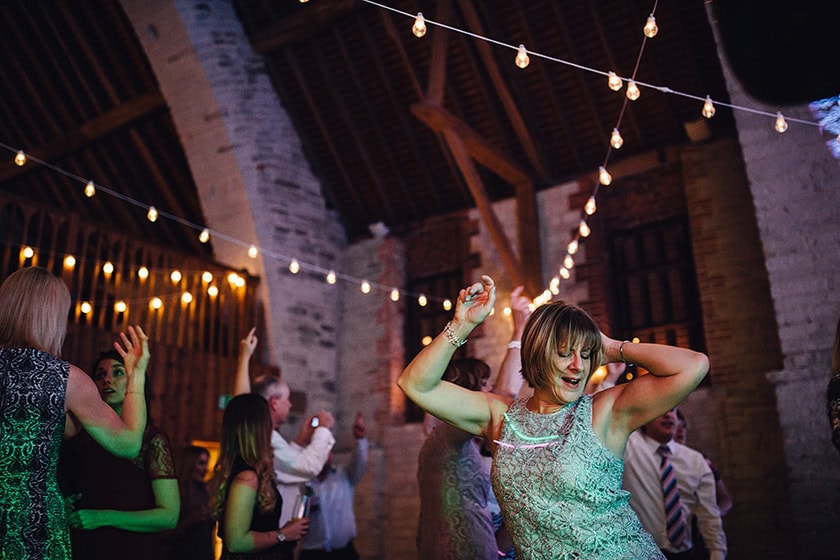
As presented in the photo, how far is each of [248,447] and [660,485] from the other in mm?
2008

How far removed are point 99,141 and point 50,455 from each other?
7.28 metres

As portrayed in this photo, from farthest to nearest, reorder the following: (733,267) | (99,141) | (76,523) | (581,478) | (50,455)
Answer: (99,141), (733,267), (76,523), (50,455), (581,478)

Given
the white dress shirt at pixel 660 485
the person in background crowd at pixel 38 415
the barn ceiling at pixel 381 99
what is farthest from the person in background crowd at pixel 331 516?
the barn ceiling at pixel 381 99

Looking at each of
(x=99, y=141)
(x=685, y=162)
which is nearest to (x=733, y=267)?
(x=685, y=162)

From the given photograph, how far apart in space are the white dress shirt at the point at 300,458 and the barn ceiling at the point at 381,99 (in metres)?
3.01

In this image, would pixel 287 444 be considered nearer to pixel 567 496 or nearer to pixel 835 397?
pixel 567 496

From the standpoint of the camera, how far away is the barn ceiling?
20.6ft

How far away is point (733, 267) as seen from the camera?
590 cm

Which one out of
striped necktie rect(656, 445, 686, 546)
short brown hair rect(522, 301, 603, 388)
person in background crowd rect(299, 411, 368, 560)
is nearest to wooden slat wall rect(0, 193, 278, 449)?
person in background crowd rect(299, 411, 368, 560)

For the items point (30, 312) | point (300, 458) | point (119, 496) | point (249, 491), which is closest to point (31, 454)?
Result: point (30, 312)

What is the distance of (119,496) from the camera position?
2.28 meters

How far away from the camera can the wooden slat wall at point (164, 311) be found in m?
5.62

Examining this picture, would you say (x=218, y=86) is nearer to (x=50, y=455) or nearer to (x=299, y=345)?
(x=299, y=345)

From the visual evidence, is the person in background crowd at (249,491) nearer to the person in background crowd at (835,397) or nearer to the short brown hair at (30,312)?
the short brown hair at (30,312)
